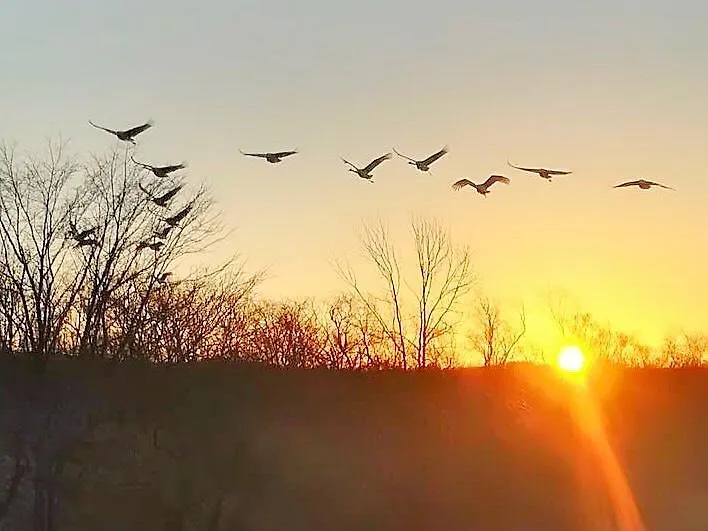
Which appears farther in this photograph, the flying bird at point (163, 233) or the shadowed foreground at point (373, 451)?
the flying bird at point (163, 233)

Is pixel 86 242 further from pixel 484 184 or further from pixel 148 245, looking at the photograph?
pixel 484 184

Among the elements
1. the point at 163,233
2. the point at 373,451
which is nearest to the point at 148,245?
the point at 163,233

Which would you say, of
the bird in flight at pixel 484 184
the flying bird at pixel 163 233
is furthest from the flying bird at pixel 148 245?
the bird in flight at pixel 484 184

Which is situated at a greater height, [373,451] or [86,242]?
[86,242]

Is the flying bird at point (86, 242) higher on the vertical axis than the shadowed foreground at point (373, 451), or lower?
higher

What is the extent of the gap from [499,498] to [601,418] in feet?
20.0

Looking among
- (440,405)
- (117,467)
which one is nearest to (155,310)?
(117,467)

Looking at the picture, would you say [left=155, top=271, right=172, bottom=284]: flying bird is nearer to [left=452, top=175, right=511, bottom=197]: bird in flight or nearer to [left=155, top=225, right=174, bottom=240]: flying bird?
[left=155, top=225, right=174, bottom=240]: flying bird

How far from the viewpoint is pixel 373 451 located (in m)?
23.2

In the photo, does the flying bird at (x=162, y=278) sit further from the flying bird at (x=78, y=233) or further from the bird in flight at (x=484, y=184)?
the bird in flight at (x=484, y=184)

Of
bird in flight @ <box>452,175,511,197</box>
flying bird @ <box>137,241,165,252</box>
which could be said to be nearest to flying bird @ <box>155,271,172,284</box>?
flying bird @ <box>137,241,165,252</box>

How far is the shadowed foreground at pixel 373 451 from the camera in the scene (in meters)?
18.9

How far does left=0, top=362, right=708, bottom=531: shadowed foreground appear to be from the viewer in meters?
18.9

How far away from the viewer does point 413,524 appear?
70.4ft
